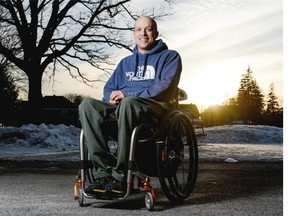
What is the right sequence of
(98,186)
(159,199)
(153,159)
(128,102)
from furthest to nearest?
(159,199)
(153,159)
(98,186)
(128,102)

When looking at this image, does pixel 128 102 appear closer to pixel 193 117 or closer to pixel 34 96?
pixel 34 96

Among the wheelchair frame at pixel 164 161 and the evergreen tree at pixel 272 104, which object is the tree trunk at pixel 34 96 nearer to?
the wheelchair frame at pixel 164 161

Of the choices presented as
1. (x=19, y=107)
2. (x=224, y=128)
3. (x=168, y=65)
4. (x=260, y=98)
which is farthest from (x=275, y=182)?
(x=260, y=98)

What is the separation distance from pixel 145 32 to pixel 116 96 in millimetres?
556

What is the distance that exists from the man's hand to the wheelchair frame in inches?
10.2

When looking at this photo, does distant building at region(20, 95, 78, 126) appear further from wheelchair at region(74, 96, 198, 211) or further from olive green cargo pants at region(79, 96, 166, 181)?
olive green cargo pants at region(79, 96, 166, 181)

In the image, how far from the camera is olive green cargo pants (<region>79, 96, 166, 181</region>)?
3.21 meters

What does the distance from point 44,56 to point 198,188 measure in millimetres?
16532

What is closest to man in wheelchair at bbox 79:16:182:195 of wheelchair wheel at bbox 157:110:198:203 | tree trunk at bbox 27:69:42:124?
wheelchair wheel at bbox 157:110:198:203

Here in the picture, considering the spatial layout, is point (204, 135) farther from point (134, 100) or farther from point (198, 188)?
point (134, 100)

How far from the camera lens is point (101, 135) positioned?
3.32 metres

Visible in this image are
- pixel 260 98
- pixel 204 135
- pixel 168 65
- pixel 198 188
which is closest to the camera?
pixel 168 65

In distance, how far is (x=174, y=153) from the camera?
3543 millimetres

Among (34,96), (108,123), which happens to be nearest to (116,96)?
(108,123)
